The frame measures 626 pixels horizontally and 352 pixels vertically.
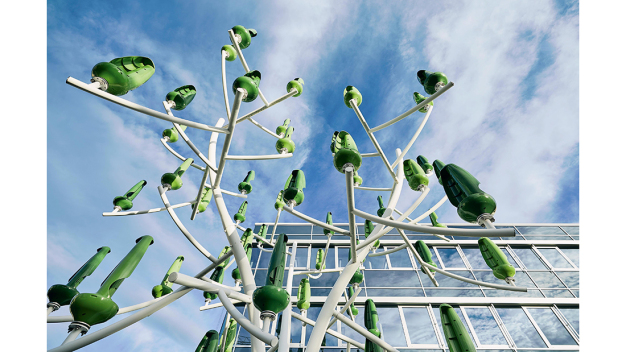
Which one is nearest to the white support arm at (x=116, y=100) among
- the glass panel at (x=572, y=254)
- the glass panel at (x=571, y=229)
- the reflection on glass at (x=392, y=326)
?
the reflection on glass at (x=392, y=326)

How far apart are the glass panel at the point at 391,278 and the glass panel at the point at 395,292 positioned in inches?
7.3

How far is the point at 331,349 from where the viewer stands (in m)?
7.93

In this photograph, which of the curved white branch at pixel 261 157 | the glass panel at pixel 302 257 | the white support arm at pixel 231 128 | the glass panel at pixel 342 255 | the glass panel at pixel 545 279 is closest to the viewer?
the white support arm at pixel 231 128

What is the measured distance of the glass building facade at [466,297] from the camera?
26.1 feet

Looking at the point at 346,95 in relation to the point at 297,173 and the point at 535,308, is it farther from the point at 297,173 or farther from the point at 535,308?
the point at 535,308

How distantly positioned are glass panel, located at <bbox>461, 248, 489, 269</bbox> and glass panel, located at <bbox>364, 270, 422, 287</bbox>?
239 cm

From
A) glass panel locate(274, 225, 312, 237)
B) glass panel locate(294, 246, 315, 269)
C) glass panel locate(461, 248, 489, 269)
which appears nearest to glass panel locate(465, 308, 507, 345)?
glass panel locate(461, 248, 489, 269)

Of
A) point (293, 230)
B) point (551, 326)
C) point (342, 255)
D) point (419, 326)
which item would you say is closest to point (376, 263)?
point (342, 255)

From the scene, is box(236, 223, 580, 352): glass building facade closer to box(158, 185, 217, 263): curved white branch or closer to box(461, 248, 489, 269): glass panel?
box(461, 248, 489, 269): glass panel

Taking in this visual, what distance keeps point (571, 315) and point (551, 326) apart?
2.77 feet

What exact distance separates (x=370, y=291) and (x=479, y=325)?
127 inches

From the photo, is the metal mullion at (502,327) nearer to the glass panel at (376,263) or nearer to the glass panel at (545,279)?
the glass panel at (545,279)

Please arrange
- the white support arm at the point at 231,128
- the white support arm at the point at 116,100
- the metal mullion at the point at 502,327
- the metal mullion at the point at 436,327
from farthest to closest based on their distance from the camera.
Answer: the metal mullion at the point at 502,327, the metal mullion at the point at 436,327, the white support arm at the point at 231,128, the white support arm at the point at 116,100
